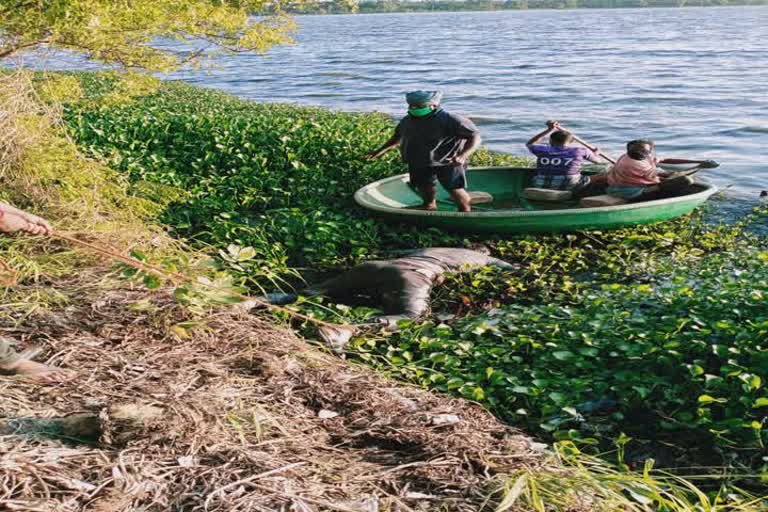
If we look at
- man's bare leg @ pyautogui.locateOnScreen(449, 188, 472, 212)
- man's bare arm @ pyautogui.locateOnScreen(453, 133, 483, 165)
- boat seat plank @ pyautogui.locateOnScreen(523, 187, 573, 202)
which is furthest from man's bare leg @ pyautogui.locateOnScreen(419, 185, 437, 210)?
boat seat plank @ pyautogui.locateOnScreen(523, 187, 573, 202)

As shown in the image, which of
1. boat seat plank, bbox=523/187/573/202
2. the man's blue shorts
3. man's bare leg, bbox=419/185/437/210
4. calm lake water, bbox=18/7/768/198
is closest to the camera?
the man's blue shorts

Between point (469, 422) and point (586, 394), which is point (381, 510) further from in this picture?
point (586, 394)

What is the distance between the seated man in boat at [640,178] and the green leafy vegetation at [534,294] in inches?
19.4

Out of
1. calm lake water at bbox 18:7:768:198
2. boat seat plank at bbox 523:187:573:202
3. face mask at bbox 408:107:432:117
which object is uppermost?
face mask at bbox 408:107:432:117

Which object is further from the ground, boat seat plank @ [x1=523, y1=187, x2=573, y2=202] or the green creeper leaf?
boat seat plank @ [x1=523, y1=187, x2=573, y2=202]

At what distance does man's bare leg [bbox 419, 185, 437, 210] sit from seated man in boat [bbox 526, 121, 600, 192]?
1.70 m

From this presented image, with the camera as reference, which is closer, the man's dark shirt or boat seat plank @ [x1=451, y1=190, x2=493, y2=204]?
the man's dark shirt

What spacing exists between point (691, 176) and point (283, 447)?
8.15 meters

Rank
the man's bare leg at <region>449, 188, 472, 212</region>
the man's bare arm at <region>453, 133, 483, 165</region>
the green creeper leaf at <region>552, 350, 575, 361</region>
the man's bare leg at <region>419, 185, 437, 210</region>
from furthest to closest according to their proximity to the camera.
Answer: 1. the man's bare leg at <region>419, 185, 437, 210</region>
2. the man's bare leg at <region>449, 188, 472, 212</region>
3. the man's bare arm at <region>453, 133, 483, 165</region>
4. the green creeper leaf at <region>552, 350, 575, 361</region>

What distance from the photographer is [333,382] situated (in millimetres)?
4605

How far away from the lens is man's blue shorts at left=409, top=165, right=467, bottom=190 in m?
9.68

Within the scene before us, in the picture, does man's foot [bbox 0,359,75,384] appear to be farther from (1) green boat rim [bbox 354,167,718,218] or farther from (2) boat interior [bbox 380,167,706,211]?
(2) boat interior [bbox 380,167,706,211]

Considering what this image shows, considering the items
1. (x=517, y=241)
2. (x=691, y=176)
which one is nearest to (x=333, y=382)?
(x=517, y=241)

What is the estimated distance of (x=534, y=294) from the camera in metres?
7.61
